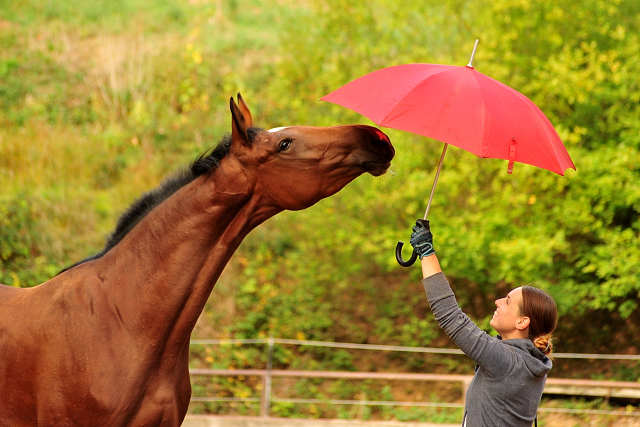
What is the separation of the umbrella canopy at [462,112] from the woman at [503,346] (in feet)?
1.32

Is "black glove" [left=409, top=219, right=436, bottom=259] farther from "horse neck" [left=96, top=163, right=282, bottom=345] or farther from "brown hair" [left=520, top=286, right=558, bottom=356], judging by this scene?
"horse neck" [left=96, top=163, right=282, bottom=345]

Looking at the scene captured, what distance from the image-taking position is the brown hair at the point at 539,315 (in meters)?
2.28

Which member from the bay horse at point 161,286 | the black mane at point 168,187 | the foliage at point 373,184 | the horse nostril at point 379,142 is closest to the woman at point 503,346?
the horse nostril at point 379,142

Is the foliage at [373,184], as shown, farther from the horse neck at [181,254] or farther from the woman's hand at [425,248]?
the horse neck at [181,254]

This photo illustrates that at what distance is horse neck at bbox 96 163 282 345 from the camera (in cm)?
232

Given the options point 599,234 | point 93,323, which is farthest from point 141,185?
point 93,323

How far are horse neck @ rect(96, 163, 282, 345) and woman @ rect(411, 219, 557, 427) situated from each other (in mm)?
766

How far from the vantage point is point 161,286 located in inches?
91.6

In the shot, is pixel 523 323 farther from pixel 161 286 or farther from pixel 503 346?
pixel 161 286

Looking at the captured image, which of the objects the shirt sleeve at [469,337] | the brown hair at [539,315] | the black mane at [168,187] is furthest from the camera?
the black mane at [168,187]

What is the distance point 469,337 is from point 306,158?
95 centimetres

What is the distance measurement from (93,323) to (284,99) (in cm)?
925

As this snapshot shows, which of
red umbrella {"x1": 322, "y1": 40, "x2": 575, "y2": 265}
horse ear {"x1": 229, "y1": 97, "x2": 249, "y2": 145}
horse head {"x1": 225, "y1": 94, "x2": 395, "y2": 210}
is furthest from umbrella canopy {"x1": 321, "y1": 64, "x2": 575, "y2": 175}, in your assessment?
horse ear {"x1": 229, "y1": 97, "x2": 249, "y2": 145}

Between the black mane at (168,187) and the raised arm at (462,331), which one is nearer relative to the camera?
the raised arm at (462,331)
